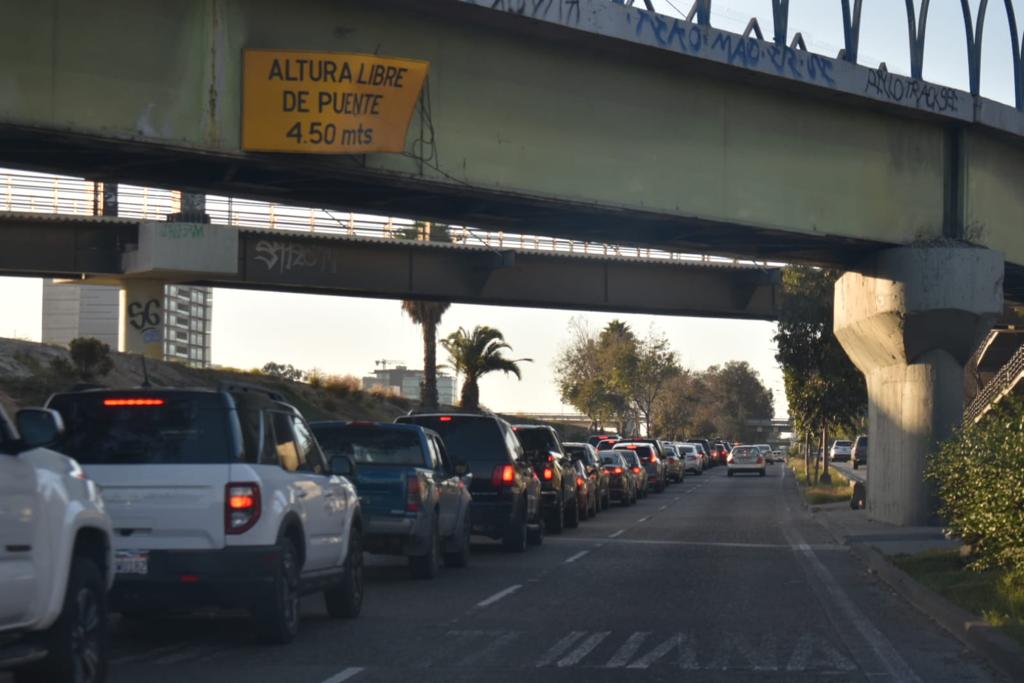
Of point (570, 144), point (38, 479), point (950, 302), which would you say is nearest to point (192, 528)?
point (38, 479)

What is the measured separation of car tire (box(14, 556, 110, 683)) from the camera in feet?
27.1

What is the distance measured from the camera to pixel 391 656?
36.8 feet

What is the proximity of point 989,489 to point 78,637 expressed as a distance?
32.6 ft

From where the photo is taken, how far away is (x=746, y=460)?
71.6 meters

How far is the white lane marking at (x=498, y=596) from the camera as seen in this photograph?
14938 mm

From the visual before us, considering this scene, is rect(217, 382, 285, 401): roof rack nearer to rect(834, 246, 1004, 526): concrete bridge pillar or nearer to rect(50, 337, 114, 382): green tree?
rect(834, 246, 1004, 526): concrete bridge pillar

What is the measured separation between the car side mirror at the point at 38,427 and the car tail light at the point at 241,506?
9.64 feet

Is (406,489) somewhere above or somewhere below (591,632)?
above

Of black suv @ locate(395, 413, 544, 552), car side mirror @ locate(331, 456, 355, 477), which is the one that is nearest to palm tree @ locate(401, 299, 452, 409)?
black suv @ locate(395, 413, 544, 552)

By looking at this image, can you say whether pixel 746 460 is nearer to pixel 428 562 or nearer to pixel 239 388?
pixel 428 562

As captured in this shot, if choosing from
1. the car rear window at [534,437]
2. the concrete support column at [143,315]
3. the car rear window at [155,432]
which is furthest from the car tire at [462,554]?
the concrete support column at [143,315]

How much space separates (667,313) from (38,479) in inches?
1647

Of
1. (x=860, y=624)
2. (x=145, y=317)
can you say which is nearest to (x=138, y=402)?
(x=860, y=624)

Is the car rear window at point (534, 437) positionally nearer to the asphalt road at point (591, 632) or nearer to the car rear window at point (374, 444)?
the asphalt road at point (591, 632)
